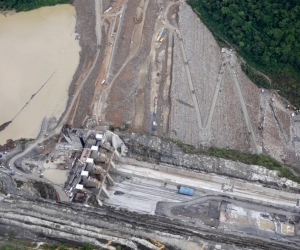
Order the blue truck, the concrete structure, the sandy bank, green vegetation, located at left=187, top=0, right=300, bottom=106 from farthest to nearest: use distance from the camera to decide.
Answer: green vegetation, located at left=187, top=0, right=300, bottom=106 → the sandy bank → the blue truck → the concrete structure

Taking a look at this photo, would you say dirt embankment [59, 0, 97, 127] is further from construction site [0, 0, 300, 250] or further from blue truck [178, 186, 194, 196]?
blue truck [178, 186, 194, 196]

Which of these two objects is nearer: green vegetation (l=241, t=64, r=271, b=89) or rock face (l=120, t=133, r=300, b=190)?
rock face (l=120, t=133, r=300, b=190)

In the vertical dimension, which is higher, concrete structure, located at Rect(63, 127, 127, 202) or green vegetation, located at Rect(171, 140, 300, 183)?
green vegetation, located at Rect(171, 140, 300, 183)

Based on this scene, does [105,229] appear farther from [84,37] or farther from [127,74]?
[84,37]

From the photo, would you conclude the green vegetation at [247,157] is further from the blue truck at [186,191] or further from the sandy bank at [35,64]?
→ the sandy bank at [35,64]

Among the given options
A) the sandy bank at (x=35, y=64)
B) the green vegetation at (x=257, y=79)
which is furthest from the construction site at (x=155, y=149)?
the sandy bank at (x=35, y=64)

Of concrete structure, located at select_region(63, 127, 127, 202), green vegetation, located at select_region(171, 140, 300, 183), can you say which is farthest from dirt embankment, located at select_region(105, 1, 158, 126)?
green vegetation, located at select_region(171, 140, 300, 183)

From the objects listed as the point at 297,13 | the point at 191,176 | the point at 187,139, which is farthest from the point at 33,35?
the point at 297,13
